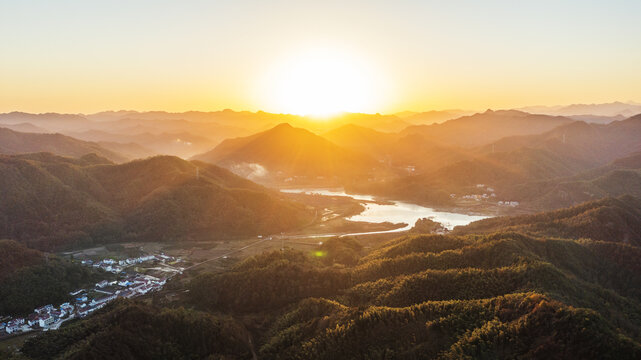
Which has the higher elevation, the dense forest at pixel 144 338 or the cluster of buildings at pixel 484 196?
the cluster of buildings at pixel 484 196

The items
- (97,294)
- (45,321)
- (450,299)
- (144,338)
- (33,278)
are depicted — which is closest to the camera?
(144,338)

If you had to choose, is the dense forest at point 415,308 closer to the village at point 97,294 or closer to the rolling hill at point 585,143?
the village at point 97,294

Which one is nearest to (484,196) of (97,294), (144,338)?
(97,294)

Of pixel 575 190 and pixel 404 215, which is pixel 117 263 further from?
pixel 575 190

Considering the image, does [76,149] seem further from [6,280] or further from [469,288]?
[469,288]

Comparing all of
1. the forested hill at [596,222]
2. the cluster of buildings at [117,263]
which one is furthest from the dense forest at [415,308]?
the cluster of buildings at [117,263]

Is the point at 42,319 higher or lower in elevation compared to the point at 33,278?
lower

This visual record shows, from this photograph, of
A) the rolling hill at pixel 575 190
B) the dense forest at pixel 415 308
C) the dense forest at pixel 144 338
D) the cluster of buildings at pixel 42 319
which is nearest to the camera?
the dense forest at pixel 415 308
